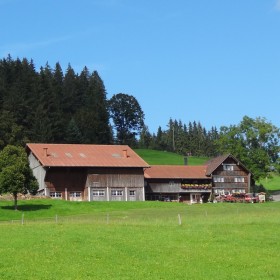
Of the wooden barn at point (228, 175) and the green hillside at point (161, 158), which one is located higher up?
the green hillside at point (161, 158)

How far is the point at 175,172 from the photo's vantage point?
91438mm

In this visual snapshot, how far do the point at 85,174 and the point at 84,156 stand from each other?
123 inches

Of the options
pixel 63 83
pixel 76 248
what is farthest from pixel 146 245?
pixel 63 83

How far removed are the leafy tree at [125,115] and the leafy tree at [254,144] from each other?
60.4m

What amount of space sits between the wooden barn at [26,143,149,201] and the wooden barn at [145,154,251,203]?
579 cm

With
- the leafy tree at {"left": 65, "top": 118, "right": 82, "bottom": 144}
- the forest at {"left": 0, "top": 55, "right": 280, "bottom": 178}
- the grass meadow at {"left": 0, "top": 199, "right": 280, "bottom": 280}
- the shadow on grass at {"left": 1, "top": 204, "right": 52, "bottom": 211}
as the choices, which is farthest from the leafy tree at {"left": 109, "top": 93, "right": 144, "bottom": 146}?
the grass meadow at {"left": 0, "top": 199, "right": 280, "bottom": 280}

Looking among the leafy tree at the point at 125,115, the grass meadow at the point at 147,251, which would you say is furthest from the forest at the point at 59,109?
the grass meadow at the point at 147,251

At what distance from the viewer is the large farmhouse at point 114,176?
260 feet

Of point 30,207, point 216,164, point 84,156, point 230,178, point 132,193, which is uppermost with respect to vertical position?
point 84,156

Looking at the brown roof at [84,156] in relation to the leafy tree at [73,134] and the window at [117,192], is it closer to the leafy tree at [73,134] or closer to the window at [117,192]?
the window at [117,192]

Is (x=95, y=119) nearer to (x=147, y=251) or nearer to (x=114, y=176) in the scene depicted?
(x=114, y=176)

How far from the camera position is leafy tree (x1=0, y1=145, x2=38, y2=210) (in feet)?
194

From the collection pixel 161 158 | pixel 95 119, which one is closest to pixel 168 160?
pixel 161 158

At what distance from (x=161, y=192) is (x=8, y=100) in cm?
5047
